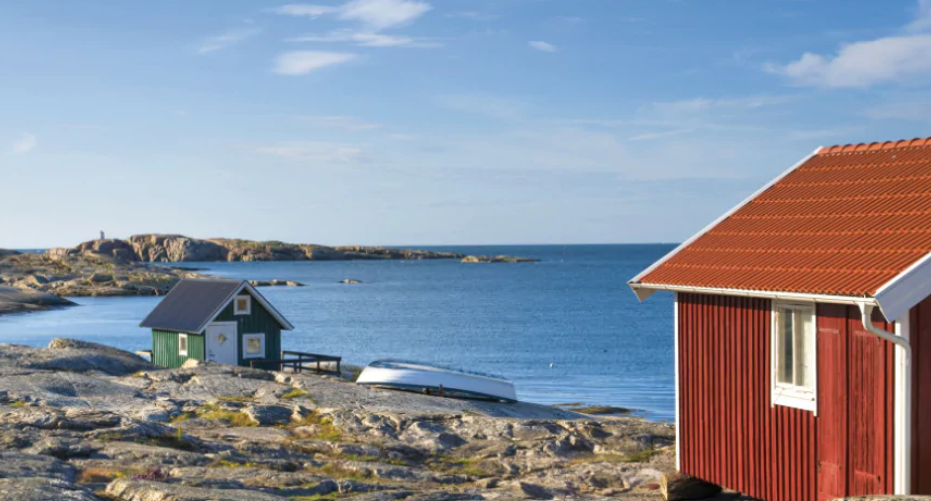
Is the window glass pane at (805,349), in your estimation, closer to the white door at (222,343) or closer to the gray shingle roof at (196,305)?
the gray shingle roof at (196,305)

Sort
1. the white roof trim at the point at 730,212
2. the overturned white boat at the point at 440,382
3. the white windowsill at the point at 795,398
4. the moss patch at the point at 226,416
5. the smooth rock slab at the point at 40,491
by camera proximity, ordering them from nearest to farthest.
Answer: the smooth rock slab at the point at 40,491 → the white windowsill at the point at 795,398 → the white roof trim at the point at 730,212 → the moss patch at the point at 226,416 → the overturned white boat at the point at 440,382

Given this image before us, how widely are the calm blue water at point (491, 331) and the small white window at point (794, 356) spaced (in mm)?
24369

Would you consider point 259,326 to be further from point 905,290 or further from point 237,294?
point 905,290

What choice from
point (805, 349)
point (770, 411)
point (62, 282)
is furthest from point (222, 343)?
point (62, 282)

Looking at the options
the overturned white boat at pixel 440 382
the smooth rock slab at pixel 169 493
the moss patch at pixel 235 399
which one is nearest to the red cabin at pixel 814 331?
the smooth rock slab at pixel 169 493

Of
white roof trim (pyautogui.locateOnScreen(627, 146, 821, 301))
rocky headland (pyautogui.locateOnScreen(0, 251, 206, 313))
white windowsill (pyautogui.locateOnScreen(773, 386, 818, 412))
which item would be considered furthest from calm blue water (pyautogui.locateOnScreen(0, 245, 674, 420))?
white windowsill (pyautogui.locateOnScreen(773, 386, 818, 412))

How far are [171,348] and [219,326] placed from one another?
10.8 ft

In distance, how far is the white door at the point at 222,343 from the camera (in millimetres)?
36375

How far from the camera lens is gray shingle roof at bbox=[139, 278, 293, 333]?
3656cm

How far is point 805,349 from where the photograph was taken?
13703 millimetres

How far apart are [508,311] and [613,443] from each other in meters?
79.6

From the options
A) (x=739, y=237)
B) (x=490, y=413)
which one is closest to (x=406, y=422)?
(x=490, y=413)

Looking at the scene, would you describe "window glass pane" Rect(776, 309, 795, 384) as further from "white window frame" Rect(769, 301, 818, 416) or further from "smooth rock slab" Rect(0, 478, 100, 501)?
"smooth rock slab" Rect(0, 478, 100, 501)

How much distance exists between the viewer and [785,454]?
1401 centimetres
